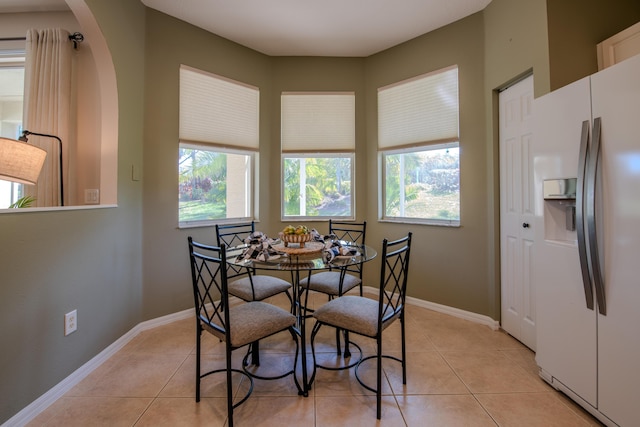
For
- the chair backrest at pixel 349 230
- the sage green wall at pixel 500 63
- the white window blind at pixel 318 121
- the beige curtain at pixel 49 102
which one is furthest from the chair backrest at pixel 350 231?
the beige curtain at pixel 49 102

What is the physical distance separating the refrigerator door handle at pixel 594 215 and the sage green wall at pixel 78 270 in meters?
2.98

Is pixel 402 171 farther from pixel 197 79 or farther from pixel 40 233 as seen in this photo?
pixel 40 233

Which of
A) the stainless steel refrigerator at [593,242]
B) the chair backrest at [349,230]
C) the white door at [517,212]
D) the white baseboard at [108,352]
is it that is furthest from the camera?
the chair backrest at [349,230]

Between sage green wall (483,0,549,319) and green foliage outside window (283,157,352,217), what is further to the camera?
green foliage outside window (283,157,352,217)

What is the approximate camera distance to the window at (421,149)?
9.27 feet

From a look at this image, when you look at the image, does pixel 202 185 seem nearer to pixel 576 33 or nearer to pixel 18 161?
pixel 18 161

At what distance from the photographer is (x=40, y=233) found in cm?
156

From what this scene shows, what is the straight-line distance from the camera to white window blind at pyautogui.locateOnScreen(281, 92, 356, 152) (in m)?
3.40

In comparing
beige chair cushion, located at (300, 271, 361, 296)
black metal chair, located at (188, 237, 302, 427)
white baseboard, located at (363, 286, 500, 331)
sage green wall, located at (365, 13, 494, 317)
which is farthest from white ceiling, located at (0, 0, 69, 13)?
white baseboard, located at (363, 286, 500, 331)

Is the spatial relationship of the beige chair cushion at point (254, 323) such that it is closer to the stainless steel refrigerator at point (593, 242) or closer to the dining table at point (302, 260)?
the dining table at point (302, 260)

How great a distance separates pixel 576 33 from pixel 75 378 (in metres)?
4.11

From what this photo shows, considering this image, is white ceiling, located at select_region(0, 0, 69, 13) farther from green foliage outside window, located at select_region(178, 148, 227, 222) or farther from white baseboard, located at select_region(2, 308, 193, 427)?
white baseboard, located at select_region(2, 308, 193, 427)

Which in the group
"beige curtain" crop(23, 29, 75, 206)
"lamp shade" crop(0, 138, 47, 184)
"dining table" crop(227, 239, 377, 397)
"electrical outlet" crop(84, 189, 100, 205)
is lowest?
"dining table" crop(227, 239, 377, 397)

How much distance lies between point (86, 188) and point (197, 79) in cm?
148
